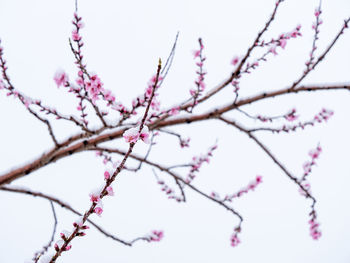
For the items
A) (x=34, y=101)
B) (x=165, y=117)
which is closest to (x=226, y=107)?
(x=165, y=117)

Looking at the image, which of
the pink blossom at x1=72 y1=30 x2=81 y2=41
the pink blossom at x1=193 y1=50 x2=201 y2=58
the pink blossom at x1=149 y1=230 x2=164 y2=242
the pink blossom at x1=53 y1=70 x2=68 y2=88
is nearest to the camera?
the pink blossom at x1=72 y1=30 x2=81 y2=41

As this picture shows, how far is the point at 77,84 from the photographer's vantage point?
8.02 ft

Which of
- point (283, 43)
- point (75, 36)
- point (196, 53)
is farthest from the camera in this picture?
point (196, 53)

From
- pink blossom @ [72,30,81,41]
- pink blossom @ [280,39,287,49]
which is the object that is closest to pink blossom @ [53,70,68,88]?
pink blossom @ [72,30,81,41]

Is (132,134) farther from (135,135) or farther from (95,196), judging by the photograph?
(95,196)

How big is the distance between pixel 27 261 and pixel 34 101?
1.57 m

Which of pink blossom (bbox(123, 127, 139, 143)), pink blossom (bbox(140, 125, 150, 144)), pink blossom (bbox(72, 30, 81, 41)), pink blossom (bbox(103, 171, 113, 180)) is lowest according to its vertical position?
pink blossom (bbox(103, 171, 113, 180))

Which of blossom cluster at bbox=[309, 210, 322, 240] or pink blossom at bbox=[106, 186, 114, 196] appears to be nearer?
pink blossom at bbox=[106, 186, 114, 196]

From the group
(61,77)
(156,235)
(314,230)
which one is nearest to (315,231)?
(314,230)

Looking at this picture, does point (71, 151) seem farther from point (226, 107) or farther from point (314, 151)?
point (314, 151)

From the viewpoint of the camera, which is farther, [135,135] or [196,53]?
[196,53]

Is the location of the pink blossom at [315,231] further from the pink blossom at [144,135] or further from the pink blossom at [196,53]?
the pink blossom at [144,135]

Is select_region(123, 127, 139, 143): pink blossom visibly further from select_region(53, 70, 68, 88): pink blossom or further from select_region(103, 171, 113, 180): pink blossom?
select_region(53, 70, 68, 88): pink blossom

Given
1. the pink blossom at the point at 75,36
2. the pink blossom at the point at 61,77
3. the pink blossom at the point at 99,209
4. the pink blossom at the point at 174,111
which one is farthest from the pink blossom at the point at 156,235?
the pink blossom at the point at 99,209
